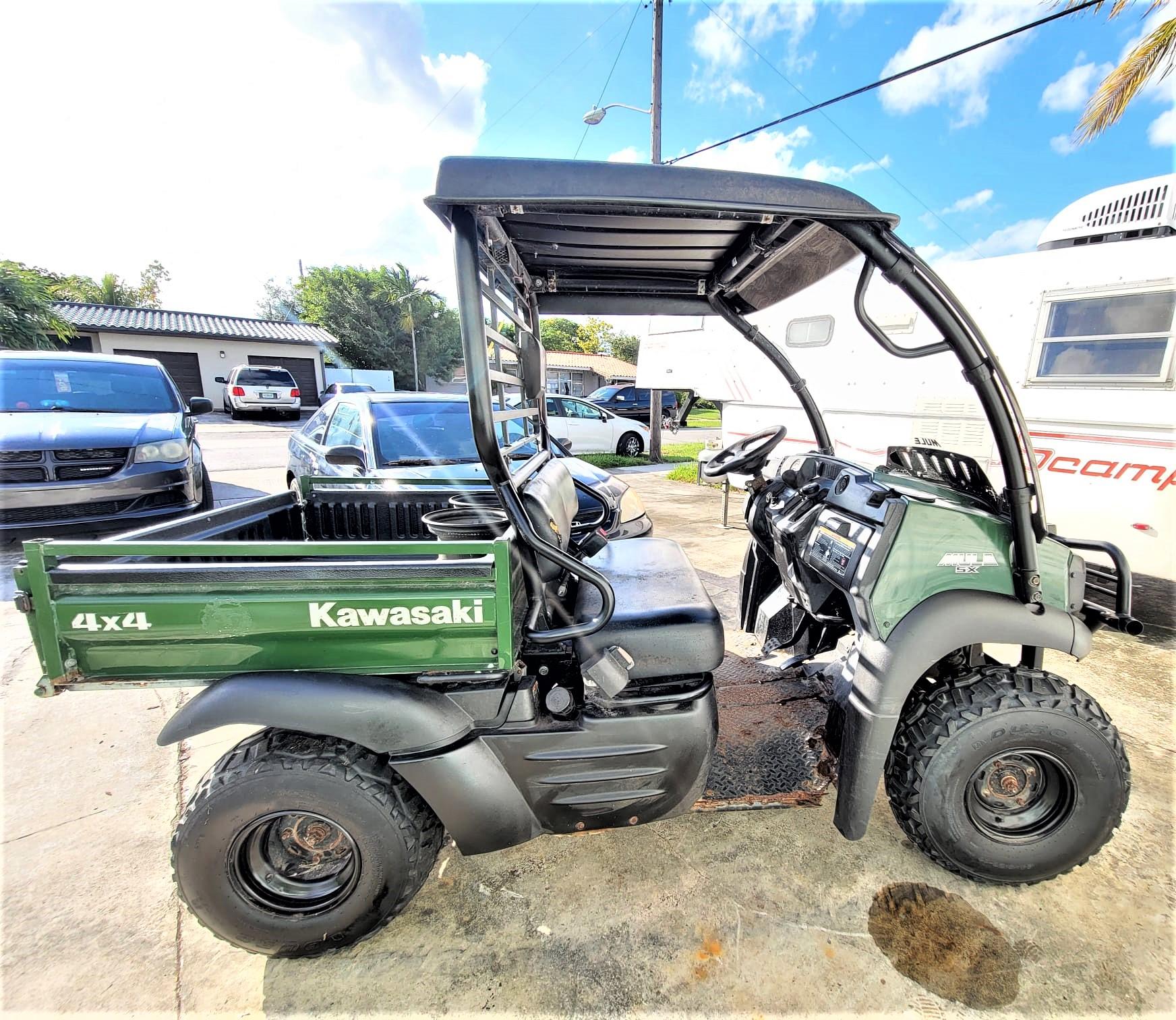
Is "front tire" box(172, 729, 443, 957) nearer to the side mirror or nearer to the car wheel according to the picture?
the side mirror

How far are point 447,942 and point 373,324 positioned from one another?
3495cm

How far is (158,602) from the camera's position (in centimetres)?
144

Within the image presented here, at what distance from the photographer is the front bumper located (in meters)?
4.33

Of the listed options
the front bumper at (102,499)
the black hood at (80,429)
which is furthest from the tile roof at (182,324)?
the front bumper at (102,499)

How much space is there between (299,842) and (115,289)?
45.1m

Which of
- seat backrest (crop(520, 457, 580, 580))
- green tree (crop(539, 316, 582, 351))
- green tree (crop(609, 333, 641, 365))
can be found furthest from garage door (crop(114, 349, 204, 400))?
green tree (crop(609, 333, 641, 365))

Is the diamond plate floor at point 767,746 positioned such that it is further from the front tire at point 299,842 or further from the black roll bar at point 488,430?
the front tire at point 299,842

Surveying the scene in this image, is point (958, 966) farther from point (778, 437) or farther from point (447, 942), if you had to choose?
point (778, 437)

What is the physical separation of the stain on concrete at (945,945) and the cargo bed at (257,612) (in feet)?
4.91

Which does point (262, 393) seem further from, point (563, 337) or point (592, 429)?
point (563, 337)

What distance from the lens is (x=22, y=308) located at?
1256cm

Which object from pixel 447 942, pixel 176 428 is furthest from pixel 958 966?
pixel 176 428

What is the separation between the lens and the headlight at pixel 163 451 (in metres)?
4.71

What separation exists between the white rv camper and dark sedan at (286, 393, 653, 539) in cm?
208
